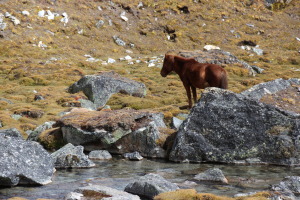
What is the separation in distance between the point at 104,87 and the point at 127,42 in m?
42.0

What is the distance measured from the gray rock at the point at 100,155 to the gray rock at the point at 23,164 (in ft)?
11.5

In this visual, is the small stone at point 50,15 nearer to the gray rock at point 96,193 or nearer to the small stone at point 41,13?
the small stone at point 41,13

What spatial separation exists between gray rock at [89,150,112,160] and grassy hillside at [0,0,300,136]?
6947 mm

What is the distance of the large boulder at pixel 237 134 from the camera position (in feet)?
52.1

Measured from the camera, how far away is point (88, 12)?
80375mm

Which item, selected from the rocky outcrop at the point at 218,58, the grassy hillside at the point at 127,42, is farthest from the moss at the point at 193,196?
the rocky outcrop at the point at 218,58

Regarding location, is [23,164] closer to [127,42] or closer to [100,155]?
[100,155]

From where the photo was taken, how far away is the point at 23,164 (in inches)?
485

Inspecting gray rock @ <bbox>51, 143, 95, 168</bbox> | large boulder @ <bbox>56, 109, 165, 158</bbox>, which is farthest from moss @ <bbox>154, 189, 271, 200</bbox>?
large boulder @ <bbox>56, 109, 165, 158</bbox>

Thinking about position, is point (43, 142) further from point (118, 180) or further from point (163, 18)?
point (163, 18)

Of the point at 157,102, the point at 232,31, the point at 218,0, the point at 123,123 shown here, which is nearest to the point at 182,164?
the point at 123,123

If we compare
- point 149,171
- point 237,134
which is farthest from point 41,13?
point 149,171

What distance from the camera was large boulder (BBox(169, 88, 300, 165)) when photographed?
15.9 meters

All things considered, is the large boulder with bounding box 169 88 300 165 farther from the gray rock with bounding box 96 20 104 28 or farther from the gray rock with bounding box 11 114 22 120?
the gray rock with bounding box 96 20 104 28
